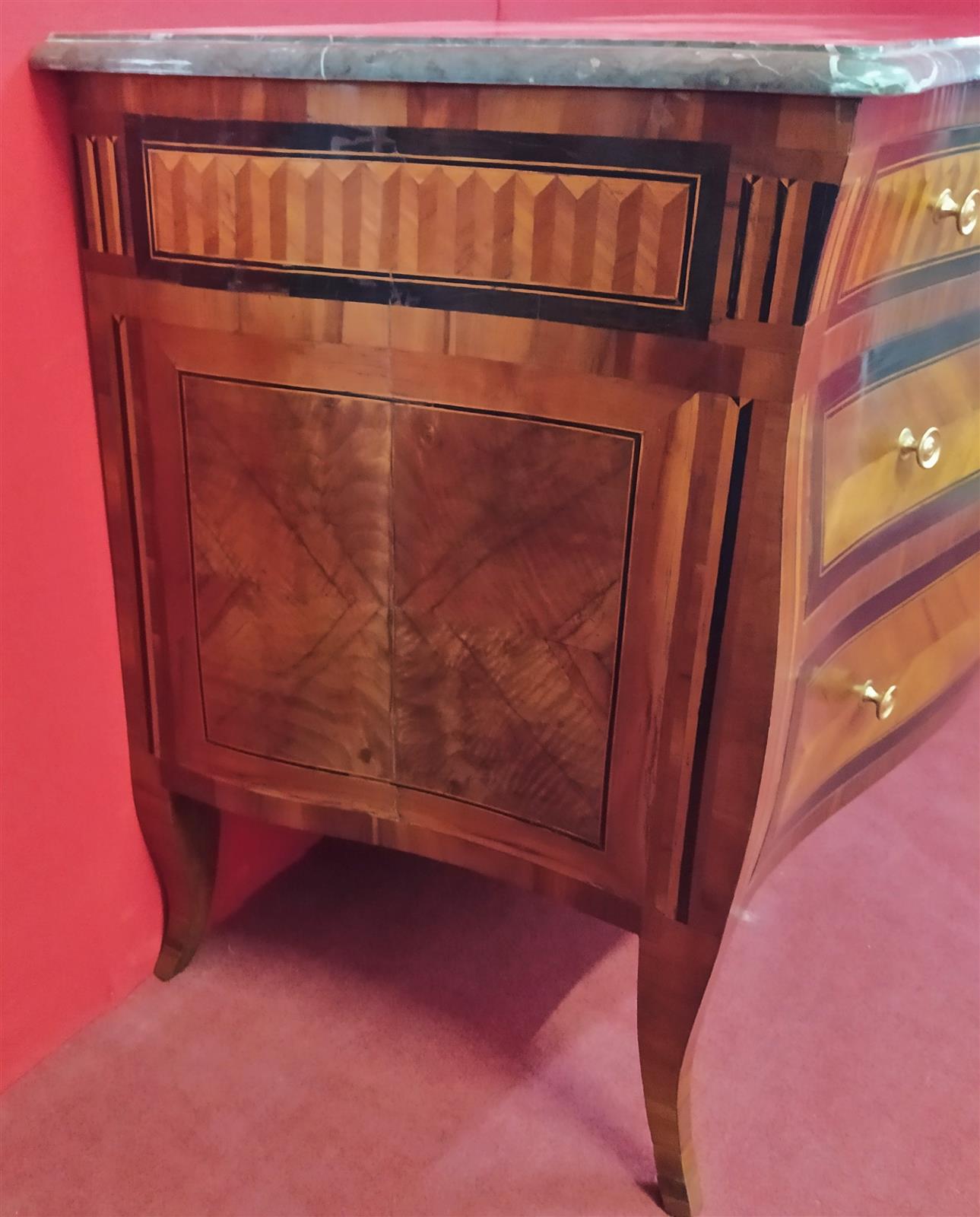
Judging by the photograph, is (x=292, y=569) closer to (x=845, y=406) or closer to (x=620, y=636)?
(x=620, y=636)

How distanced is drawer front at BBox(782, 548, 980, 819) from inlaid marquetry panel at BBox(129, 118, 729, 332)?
36 centimetres

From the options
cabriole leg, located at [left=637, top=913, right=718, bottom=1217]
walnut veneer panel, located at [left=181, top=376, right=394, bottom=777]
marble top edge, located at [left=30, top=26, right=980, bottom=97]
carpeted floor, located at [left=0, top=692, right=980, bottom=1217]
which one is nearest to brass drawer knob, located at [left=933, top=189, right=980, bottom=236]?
marble top edge, located at [left=30, top=26, right=980, bottom=97]

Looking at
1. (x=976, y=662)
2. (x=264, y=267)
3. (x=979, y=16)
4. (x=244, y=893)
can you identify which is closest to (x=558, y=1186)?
(x=244, y=893)

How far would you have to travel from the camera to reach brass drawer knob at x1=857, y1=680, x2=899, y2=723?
977 mm

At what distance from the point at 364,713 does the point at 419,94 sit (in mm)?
523

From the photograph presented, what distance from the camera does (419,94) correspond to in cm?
78

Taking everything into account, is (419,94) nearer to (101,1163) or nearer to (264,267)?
(264,267)

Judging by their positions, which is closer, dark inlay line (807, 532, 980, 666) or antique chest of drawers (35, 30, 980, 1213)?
antique chest of drawers (35, 30, 980, 1213)

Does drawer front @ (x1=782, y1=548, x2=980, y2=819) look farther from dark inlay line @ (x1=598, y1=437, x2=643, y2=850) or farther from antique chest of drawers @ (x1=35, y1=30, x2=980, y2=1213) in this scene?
dark inlay line @ (x1=598, y1=437, x2=643, y2=850)

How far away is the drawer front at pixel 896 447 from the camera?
0.86m

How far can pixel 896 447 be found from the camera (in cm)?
94

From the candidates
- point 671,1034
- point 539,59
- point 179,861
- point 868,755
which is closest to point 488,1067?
point 671,1034

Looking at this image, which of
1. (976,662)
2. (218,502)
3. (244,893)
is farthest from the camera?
(244,893)

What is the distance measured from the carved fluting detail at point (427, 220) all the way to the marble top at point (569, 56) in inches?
2.4
